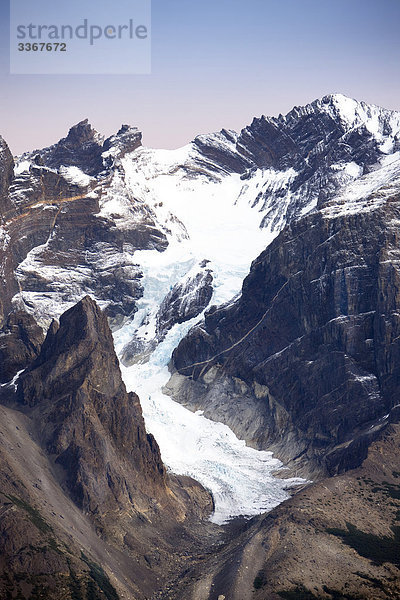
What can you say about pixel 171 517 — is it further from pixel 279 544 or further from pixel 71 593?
pixel 71 593

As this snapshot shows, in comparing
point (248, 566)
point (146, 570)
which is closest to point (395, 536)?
point (248, 566)

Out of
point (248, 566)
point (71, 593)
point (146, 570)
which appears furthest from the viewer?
point (146, 570)

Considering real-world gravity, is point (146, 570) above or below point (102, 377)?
below

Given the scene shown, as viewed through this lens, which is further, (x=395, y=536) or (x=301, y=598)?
(x=395, y=536)

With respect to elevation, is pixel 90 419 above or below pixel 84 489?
above

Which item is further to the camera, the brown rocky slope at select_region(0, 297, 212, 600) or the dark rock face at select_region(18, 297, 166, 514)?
the dark rock face at select_region(18, 297, 166, 514)

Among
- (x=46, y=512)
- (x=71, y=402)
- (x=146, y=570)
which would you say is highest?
(x=71, y=402)

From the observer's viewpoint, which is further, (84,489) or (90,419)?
(90,419)

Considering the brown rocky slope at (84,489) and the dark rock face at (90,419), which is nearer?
the brown rocky slope at (84,489)
